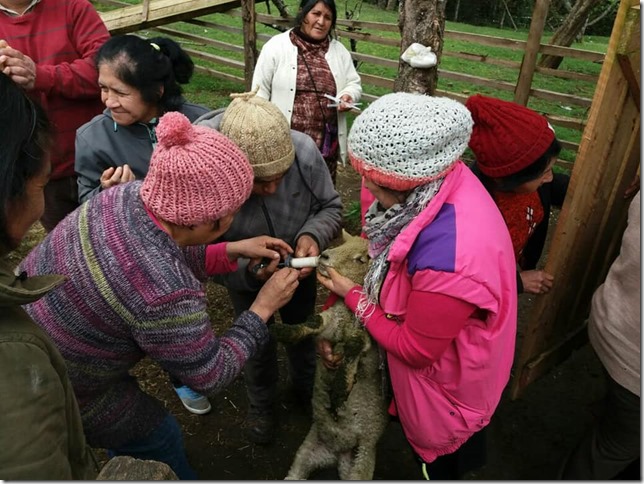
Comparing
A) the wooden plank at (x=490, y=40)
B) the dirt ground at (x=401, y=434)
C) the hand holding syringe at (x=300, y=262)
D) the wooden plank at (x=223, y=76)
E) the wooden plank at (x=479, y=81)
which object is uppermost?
the wooden plank at (x=490, y=40)

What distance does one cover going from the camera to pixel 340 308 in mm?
2051

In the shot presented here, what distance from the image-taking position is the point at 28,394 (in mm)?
1021

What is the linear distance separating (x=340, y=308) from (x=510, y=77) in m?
12.5

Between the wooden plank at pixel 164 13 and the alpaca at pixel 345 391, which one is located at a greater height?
the wooden plank at pixel 164 13

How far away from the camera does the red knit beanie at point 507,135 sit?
2.00m

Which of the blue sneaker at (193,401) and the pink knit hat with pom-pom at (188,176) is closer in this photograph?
the pink knit hat with pom-pom at (188,176)

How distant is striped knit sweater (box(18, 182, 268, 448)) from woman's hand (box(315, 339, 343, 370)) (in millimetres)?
452

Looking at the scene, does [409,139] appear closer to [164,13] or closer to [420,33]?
[420,33]

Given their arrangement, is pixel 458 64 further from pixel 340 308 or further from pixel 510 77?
pixel 340 308

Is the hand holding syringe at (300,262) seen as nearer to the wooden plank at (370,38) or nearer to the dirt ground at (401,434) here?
the dirt ground at (401,434)

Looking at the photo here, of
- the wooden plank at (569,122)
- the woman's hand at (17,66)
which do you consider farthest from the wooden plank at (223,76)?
the woman's hand at (17,66)

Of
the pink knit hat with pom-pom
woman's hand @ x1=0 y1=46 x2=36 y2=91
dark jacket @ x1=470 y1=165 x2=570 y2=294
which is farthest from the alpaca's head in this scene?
woman's hand @ x1=0 y1=46 x2=36 y2=91

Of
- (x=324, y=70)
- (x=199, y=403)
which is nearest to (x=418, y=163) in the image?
(x=199, y=403)

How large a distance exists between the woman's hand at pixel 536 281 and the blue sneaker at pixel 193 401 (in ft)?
6.86
